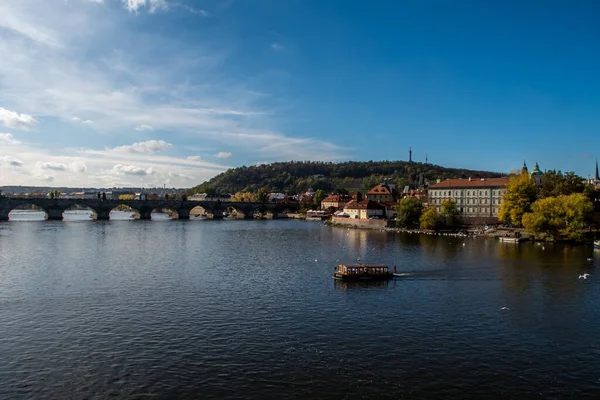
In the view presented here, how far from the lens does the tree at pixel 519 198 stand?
10112cm

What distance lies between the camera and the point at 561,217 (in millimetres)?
88812

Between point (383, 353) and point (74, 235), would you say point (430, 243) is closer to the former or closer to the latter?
point (383, 353)

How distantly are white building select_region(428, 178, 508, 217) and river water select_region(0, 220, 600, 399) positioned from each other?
62136 mm

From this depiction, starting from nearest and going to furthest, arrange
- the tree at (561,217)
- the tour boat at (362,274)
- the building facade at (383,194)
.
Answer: the tour boat at (362,274) → the tree at (561,217) → the building facade at (383,194)

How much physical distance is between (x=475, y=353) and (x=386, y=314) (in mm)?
9308

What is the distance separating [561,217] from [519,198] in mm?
13336

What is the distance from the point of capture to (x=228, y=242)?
92875mm

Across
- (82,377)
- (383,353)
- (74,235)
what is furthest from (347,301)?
(74,235)

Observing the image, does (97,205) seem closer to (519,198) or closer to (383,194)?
(383,194)

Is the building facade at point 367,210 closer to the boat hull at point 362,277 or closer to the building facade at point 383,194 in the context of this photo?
the building facade at point 383,194

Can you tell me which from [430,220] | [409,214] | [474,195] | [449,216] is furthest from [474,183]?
[430,220]

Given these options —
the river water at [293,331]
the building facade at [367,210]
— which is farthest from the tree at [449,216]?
→ the river water at [293,331]

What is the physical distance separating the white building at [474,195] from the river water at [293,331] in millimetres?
62136

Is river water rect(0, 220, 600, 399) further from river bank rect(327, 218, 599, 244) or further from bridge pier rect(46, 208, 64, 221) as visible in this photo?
bridge pier rect(46, 208, 64, 221)
